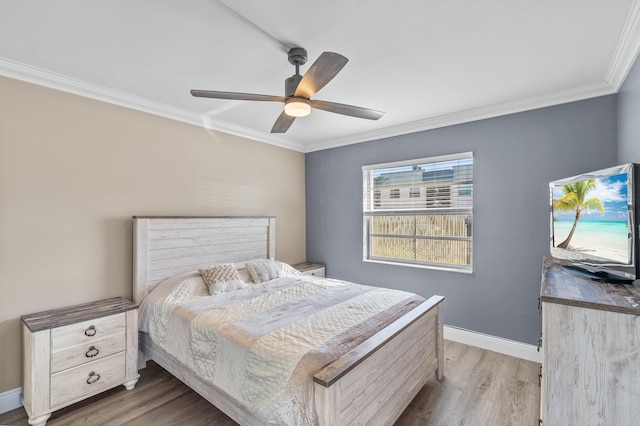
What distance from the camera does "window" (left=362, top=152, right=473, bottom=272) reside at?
135 inches

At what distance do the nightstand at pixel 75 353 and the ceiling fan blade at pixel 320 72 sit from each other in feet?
7.50

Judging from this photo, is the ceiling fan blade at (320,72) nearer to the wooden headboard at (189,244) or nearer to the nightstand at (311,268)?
the wooden headboard at (189,244)

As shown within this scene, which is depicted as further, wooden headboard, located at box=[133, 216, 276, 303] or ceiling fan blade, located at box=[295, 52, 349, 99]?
wooden headboard, located at box=[133, 216, 276, 303]

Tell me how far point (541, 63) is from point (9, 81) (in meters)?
4.06

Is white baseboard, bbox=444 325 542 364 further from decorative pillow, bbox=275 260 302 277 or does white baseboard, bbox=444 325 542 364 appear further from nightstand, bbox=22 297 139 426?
nightstand, bbox=22 297 139 426

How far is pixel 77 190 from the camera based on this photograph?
2.59 metres

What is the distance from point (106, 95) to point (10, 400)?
2586mm

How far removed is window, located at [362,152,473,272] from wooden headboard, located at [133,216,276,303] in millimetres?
1491

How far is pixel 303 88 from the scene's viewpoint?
Result: 188cm

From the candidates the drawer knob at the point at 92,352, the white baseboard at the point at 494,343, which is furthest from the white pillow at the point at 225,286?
the white baseboard at the point at 494,343

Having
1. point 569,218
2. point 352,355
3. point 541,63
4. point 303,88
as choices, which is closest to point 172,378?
point 352,355

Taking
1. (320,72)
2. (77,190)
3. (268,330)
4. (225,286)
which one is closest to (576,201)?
(320,72)

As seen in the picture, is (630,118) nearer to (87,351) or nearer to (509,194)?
(509,194)

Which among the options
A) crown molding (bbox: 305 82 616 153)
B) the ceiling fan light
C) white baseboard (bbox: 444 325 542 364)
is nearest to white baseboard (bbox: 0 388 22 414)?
the ceiling fan light
